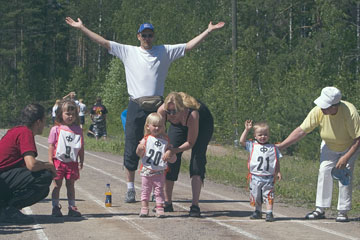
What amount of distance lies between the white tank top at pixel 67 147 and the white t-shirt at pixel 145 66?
1.60m

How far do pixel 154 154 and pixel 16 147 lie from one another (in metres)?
1.74

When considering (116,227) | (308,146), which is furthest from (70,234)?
(308,146)

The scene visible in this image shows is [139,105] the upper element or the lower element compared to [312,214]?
upper

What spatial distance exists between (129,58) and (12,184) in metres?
2.83

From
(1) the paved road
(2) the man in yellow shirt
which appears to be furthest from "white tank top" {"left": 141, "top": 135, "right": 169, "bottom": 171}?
(2) the man in yellow shirt

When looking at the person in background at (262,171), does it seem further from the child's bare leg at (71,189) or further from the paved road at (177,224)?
the child's bare leg at (71,189)

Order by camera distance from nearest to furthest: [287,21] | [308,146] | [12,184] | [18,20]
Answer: [12,184]
[308,146]
[287,21]
[18,20]

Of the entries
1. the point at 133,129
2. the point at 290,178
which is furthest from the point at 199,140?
the point at 290,178

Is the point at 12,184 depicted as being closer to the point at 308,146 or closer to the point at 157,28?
the point at 308,146

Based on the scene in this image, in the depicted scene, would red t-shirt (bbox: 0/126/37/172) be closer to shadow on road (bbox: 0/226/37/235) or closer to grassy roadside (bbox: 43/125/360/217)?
shadow on road (bbox: 0/226/37/235)

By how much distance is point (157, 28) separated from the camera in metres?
47.4

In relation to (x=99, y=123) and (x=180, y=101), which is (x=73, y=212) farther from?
(x=99, y=123)

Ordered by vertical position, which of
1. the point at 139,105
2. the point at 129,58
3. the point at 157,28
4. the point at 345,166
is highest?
the point at 157,28

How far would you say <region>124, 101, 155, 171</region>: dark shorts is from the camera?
36.0 feet
